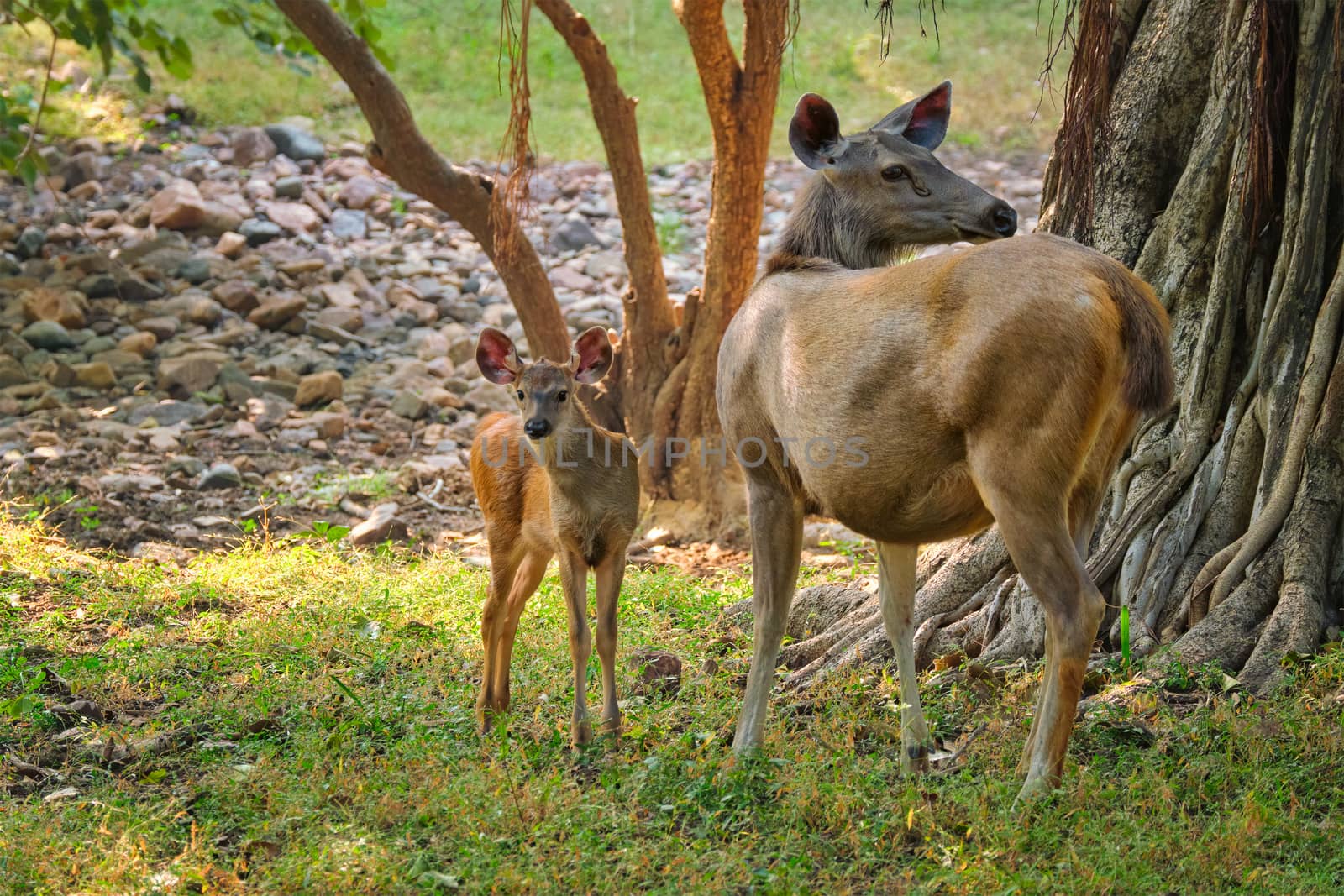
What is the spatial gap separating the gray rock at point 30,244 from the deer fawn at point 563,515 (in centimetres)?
927

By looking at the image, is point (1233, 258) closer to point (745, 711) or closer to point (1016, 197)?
point (745, 711)

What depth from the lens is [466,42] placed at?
20094mm

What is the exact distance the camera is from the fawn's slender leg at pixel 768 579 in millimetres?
4969

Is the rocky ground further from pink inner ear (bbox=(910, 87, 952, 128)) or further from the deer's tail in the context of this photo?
the deer's tail

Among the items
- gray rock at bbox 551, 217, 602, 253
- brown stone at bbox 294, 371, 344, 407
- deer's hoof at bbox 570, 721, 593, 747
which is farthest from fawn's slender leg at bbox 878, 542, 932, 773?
gray rock at bbox 551, 217, 602, 253

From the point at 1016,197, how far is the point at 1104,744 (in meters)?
11.6

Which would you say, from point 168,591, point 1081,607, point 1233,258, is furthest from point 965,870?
point 168,591

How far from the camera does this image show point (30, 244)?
13281 millimetres

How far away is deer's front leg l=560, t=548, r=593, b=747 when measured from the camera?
213 inches

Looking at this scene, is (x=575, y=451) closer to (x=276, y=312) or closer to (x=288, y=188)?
(x=276, y=312)

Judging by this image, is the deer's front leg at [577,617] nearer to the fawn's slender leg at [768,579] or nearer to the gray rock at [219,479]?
the fawn's slender leg at [768,579]

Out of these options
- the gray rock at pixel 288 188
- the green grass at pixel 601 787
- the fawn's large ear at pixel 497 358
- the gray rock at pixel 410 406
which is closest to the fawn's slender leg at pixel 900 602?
the green grass at pixel 601 787

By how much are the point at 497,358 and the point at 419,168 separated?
309 centimetres

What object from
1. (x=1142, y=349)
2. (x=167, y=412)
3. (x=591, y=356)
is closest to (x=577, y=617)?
(x=591, y=356)
